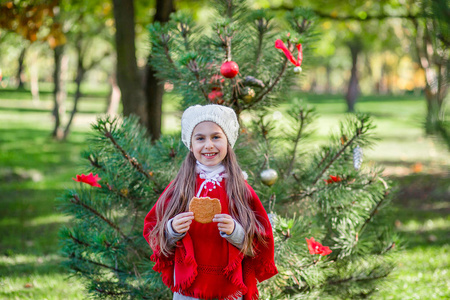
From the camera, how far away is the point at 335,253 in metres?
2.92

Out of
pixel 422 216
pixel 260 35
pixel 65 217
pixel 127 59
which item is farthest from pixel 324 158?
pixel 65 217

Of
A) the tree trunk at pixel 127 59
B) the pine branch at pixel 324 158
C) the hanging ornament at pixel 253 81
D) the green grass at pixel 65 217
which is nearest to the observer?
the hanging ornament at pixel 253 81

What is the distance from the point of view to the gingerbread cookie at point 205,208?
78.9 inches

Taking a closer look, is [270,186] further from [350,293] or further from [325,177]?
[350,293]

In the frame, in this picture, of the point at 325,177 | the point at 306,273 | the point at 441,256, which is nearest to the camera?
the point at 306,273

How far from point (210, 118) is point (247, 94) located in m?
0.50

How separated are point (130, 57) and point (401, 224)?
4544 mm

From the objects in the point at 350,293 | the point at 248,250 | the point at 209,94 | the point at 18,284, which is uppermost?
the point at 209,94

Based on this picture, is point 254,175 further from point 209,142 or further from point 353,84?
point 353,84

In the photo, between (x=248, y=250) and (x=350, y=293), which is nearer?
(x=248, y=250)

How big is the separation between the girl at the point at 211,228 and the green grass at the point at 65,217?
0.55 m

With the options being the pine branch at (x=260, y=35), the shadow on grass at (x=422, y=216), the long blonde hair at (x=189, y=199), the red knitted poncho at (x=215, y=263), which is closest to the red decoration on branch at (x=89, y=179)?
the long blonde hair at (x=189, y=199)

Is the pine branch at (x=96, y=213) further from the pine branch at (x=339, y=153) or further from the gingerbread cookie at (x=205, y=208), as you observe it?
the pine branch at (x=339, y=153)

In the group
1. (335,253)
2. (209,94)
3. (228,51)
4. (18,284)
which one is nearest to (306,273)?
(335,253)
